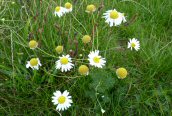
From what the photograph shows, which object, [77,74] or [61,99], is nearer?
[61,99]

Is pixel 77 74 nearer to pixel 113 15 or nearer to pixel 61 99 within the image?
pixel 61 99

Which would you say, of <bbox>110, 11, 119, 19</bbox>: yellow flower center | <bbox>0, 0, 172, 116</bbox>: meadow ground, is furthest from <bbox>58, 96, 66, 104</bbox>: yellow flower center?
<bbox>110, 11, 119, 19</bbox>: yellow flower center

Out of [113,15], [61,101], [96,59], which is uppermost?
[113,15]

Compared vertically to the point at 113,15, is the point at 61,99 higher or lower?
lower

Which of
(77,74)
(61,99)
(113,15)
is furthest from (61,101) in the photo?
(113,15)

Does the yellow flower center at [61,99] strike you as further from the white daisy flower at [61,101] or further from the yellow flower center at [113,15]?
the yellow flower center at [113,15]

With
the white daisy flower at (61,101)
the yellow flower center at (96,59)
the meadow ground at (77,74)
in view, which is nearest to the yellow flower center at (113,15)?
the meadow ground at (77,74)

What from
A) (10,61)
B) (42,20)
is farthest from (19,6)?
(10,61)

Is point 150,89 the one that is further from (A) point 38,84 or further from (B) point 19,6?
(B) point 19,6
